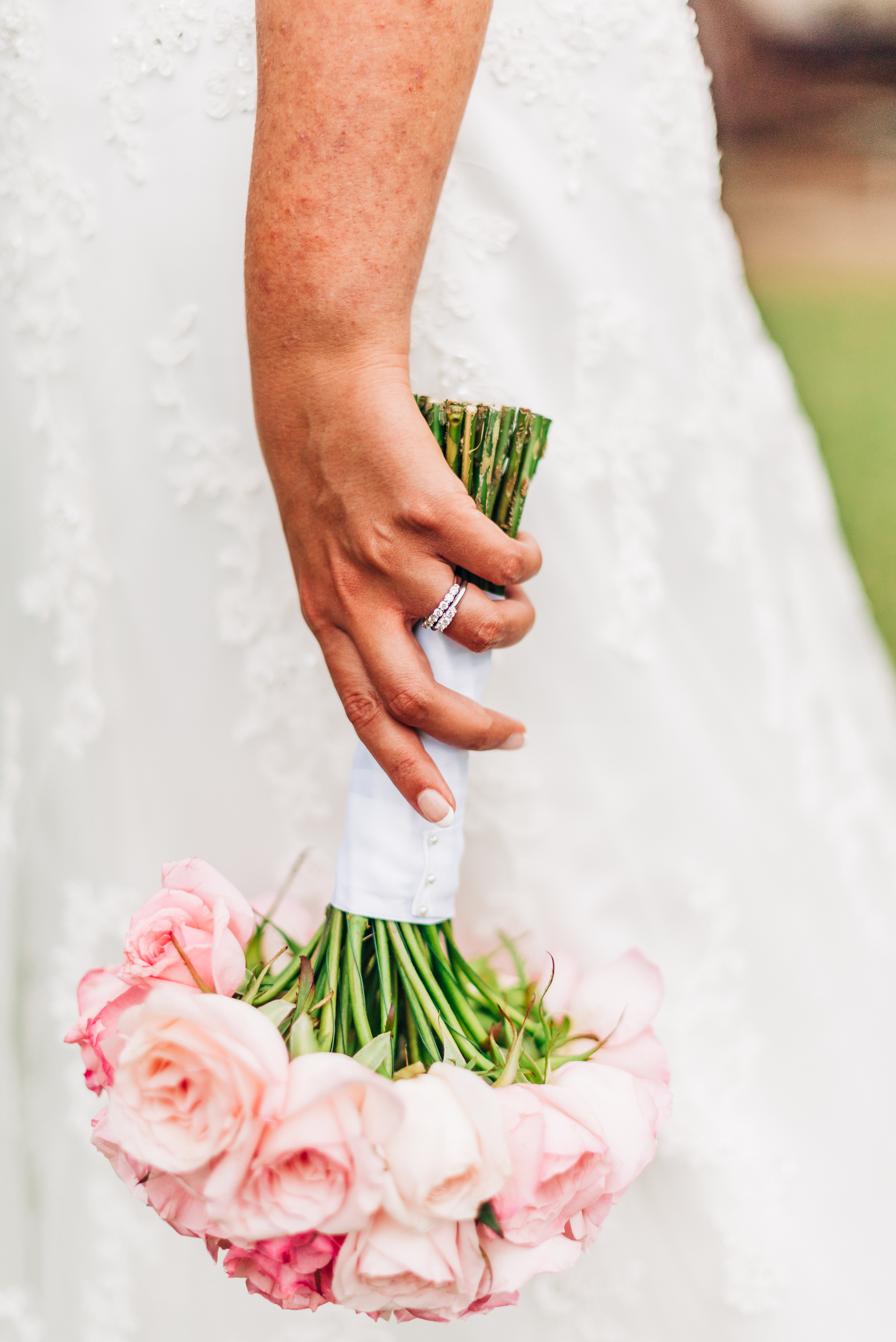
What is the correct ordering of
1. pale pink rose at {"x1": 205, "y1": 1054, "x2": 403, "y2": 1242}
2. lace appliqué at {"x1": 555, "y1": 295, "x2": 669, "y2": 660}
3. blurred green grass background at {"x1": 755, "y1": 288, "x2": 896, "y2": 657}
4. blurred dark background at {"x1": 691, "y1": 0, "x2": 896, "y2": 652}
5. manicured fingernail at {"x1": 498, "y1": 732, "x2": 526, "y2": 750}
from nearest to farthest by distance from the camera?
pale pink rose at {"x1": 205, "y1": 1054, "x2": 403, "y2": 1242} < manicured fingernail at {"x1": 498, "y1": 732, "x2": 526, "y2": 750} < lace appliqué at {"x1": 555, "y1": 295, "x2": 669, "y2": 660} < blurred dark background at {"x1": 691, "y1": 0, "x2": 896, "y2": 652} < blurred green grass background at {"x1": 755, "y1": 288, "x2": 896, "y2": 657}

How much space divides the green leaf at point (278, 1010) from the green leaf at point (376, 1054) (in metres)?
0.05

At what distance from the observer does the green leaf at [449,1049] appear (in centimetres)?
50

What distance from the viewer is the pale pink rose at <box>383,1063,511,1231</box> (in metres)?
0.41

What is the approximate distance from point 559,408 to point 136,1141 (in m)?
0.60

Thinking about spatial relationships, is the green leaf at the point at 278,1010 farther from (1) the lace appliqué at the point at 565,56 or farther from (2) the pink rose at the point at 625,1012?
(1) the lace appliqué at the point at 565,56

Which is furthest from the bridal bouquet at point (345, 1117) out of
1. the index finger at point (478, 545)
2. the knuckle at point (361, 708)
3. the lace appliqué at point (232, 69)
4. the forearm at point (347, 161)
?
the lace appliqué at point (232, 69)

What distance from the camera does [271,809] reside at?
2.54 ft

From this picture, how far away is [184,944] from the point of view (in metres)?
0.49

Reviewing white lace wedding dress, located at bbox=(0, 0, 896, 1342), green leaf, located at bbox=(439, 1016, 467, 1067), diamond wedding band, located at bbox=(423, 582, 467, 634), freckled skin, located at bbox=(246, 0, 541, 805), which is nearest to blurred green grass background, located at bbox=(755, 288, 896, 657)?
white lace wedding dress, located at bbox=(0, 0, 896, 1342)

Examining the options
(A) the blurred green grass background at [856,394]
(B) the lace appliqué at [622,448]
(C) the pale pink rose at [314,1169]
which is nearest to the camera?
(C) the pale pink rose at [314,1169]

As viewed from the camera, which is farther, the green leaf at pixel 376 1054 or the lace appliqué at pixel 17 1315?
the lace appliqué at pixel 17 1315

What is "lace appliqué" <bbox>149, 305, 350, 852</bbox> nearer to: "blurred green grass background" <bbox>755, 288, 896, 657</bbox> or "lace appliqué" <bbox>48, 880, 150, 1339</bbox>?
"lace appliqué" <bbox>48, 880, 150, 1339</bbox>

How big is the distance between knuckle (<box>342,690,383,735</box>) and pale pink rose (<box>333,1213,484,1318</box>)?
0.77 ft

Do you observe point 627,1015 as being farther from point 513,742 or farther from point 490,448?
point 490,448
